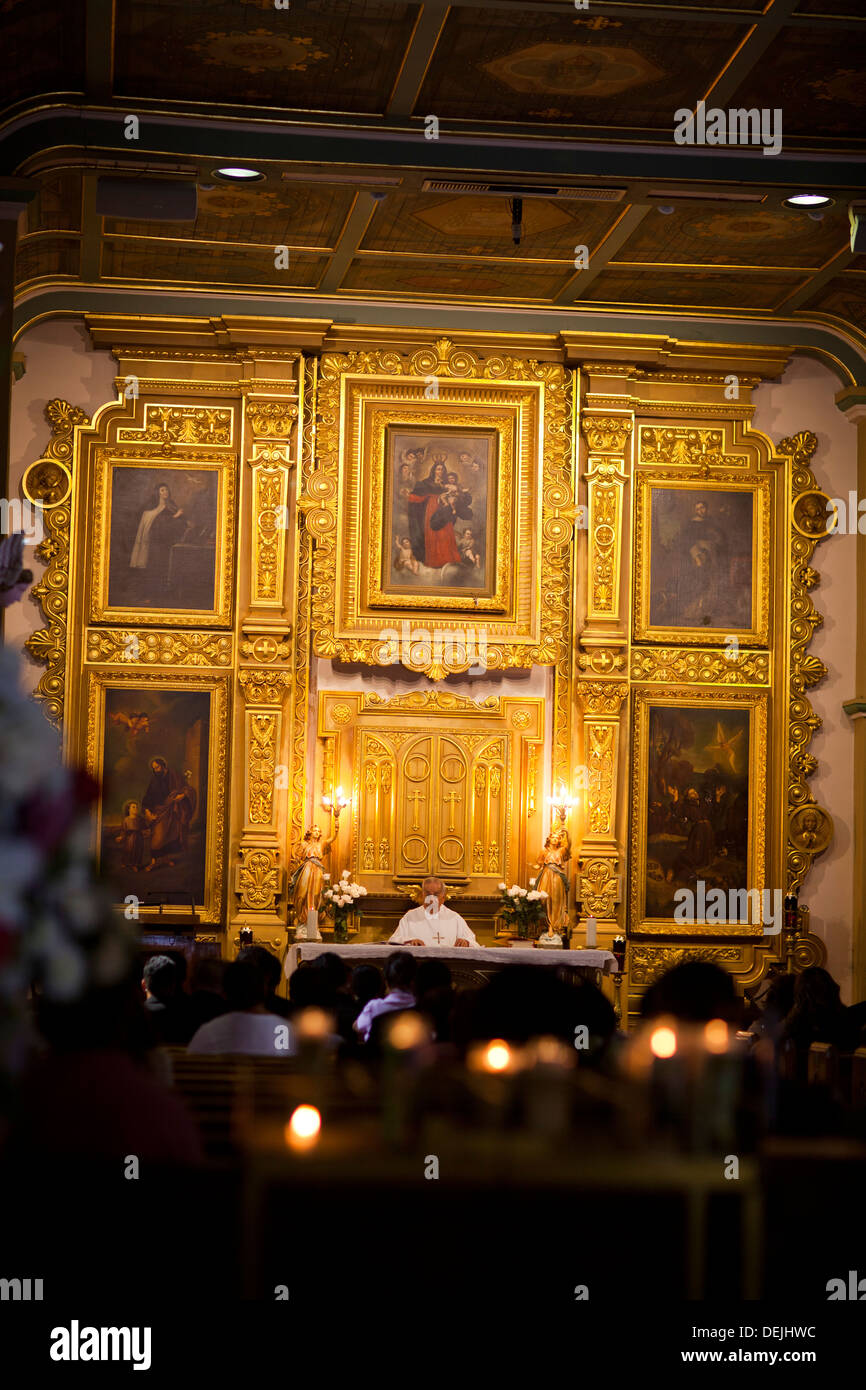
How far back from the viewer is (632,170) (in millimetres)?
12883

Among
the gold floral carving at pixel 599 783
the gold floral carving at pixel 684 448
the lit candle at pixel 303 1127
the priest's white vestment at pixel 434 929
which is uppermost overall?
the gold floral carving at pixel 684 448

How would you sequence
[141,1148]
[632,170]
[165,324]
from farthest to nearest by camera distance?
[165,324] < [632,170] < [141,1148]

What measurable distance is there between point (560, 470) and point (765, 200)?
4.13 m

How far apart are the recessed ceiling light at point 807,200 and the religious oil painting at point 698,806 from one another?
5.24 meters

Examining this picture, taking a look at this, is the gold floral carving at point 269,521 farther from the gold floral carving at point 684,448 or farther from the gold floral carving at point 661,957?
the gold floral carving at point 661,957

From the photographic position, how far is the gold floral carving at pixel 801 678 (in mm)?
16641

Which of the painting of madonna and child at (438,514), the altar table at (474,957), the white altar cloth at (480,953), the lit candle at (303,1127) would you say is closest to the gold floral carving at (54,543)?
the painting of madonna and child at (438,514)

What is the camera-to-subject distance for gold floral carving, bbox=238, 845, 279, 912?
15.9m

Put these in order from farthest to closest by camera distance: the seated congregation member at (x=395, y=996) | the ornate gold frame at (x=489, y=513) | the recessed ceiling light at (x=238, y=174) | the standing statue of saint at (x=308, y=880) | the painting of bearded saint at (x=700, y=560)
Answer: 1. the painting of bearded saint at (x=700, y=560)
2. the ornate gold frame at (x=489, y=513)
3. the standing statue of saint at (x=308, y=880)
4. the recessed ceiling light at (x=238, y=174)
5. the seated congregation member at (x=395, y=996)

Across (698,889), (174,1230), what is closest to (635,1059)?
(174,1230)

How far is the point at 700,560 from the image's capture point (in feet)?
55.5

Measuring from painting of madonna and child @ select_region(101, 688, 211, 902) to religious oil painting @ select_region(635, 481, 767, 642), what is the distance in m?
4.64
